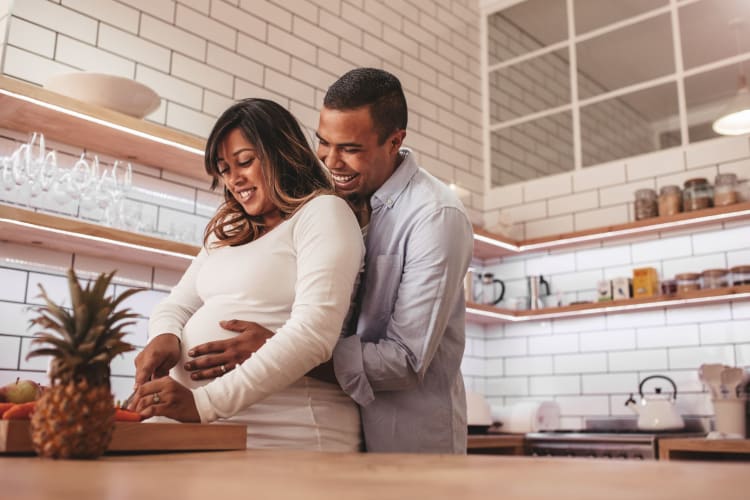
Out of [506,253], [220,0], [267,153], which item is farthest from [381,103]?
[506,253]

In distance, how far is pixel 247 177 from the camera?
1.66 meters

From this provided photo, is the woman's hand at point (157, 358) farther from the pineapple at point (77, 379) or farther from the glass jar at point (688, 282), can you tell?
the glass jar at point (688, 282)

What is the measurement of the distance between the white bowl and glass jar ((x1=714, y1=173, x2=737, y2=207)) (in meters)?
2.82

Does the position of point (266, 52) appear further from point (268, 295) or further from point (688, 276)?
point (268, 295)

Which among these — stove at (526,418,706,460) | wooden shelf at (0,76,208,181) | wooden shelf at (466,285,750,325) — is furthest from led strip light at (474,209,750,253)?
wooden shelf at (0,76,208,181)

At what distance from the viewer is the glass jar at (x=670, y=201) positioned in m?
4.09

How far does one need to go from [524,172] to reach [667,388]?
174 cm

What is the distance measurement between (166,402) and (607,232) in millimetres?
3460

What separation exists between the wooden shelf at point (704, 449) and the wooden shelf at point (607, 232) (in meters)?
1.18

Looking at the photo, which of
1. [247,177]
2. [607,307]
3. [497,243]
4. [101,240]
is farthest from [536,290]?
[247,177]

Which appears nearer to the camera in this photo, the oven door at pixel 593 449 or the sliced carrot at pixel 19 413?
the sliced carrot at pixel 19 413

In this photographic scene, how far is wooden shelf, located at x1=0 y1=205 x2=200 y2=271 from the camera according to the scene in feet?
8.21

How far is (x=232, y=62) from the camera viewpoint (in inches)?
144

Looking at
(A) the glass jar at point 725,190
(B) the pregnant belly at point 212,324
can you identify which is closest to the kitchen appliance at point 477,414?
(A) the glass jar at point 725,190
